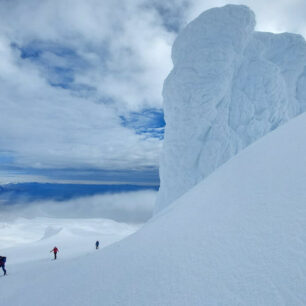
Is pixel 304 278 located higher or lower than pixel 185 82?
lower

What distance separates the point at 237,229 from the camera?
12.6 ft

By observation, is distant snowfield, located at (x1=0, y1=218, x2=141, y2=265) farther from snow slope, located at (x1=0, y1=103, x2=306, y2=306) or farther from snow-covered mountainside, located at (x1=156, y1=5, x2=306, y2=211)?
snow slope, located at (x1=0, y1=103, x2=306, y2=306)

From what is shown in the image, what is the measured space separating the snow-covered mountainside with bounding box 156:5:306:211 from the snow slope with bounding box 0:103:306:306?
13.2 metres

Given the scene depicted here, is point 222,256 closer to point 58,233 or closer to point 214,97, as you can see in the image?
point 214,97

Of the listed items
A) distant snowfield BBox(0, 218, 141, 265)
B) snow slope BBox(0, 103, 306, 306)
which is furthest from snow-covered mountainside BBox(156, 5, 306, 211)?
snow slope BBox(0, 103, 306, 306)

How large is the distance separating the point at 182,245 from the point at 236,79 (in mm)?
19625

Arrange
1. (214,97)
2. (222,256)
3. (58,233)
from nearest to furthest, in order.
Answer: (222,256) < (214,97) < (58,233)

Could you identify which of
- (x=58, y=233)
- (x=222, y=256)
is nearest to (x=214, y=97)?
(x=222, y=256)

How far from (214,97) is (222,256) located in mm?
16980

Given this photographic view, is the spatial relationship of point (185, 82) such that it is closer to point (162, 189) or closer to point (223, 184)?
point (162, 189)

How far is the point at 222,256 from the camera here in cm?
347

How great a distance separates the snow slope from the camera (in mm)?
2883

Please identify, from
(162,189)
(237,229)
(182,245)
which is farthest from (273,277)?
(162,189)

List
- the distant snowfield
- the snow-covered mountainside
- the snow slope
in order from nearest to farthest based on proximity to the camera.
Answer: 1. the snow slope
2. the snow-covered mountainside
3. the distant snowfield
